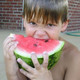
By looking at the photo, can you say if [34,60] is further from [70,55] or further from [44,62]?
[70,55]

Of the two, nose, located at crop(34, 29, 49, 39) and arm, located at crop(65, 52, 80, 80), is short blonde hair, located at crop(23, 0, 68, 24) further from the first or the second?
arm, located at crop(65, 52, 80, 80)

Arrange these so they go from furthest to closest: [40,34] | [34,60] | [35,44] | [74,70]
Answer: [74,70] → [35,44] → [40,34] → [34,60]

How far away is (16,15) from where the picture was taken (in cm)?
642

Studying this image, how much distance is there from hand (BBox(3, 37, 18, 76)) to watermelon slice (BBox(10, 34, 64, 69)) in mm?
50

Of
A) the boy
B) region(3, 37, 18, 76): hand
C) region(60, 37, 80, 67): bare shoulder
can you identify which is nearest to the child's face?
the boy

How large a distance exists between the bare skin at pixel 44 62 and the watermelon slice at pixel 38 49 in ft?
0.14

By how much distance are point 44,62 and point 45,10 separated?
42 cm

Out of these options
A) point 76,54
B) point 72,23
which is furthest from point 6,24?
point 76,54

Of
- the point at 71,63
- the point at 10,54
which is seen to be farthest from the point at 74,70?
the point at 10,54

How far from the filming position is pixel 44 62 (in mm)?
1294

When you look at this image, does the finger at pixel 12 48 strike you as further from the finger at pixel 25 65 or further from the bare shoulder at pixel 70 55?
the bare shoulder at pixel 70 55

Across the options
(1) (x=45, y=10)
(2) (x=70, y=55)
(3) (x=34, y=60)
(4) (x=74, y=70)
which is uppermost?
(1) (x=45, y=10)

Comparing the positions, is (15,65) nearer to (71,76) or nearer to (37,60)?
(37,60)

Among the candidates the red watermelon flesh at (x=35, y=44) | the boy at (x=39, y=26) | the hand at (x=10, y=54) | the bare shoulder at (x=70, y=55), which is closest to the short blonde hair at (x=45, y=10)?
the boy at (x=39, y=26)
